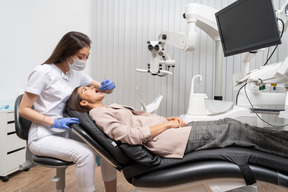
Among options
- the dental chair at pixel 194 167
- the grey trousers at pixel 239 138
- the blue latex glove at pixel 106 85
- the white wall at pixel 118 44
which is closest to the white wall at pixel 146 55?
the white wall at pixel 118 44

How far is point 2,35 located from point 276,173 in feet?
8.85

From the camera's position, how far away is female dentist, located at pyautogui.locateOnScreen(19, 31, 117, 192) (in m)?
1.10

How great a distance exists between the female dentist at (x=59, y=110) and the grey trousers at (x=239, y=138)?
0.56 m

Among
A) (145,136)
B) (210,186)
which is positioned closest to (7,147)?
(145,136)

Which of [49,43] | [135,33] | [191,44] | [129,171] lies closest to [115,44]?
[135,33]

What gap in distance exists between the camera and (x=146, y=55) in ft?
8.50

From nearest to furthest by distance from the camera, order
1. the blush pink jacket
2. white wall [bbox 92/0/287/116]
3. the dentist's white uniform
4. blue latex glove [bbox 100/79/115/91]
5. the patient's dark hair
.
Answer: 1. the blush pink jacket
2. the dentist's white uniform
3. the patient's dark hair
4. blue latex glove [bbox 100/79/115/91]
5. white wall [bbox 92/0/287/116]

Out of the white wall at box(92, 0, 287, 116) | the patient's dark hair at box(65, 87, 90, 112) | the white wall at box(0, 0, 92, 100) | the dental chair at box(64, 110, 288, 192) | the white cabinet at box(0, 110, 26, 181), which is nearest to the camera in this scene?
the dental chair at box(64, 110, 288, 192)

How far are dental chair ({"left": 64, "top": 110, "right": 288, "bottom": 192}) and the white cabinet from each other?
1.22 metres

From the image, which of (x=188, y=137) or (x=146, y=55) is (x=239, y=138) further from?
(x=146, y=55)

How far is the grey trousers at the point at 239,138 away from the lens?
97 cm

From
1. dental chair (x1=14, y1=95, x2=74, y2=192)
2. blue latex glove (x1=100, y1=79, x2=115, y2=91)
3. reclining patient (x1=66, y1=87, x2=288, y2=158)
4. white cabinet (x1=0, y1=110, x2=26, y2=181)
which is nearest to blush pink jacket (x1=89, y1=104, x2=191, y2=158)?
reclining patient (x1=66, y1=87, x2=288, y2=158)

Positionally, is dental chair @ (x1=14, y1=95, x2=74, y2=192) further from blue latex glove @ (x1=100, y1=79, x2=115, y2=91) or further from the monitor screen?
the monitor screen

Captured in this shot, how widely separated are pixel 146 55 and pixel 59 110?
1514mm
